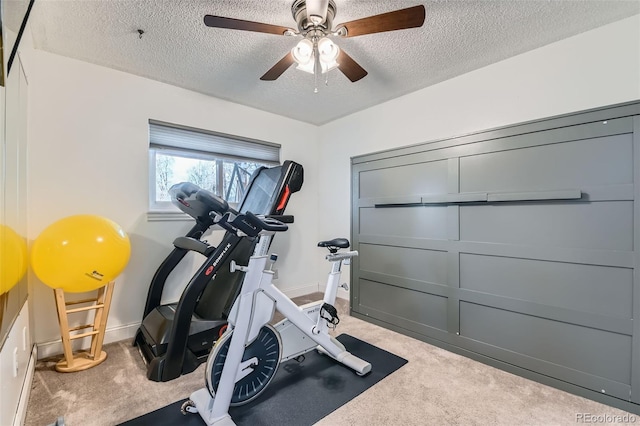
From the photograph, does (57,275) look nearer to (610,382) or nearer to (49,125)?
(49,125)

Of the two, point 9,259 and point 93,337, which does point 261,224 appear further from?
point 93,337

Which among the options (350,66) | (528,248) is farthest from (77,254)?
(528,248)

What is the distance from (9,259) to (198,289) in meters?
0.91

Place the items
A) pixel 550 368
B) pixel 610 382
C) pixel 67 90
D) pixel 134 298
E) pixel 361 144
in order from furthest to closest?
pixel 361 144, pixel 134 298, pixel 67 90, pixel 550 368, pixel 610 382

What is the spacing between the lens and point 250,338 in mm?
1603

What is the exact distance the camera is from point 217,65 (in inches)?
93.1

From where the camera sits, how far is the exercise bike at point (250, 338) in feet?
4.88

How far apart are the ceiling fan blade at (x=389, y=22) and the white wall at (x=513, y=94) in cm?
120

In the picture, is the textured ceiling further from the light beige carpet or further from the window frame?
the light beige carpet

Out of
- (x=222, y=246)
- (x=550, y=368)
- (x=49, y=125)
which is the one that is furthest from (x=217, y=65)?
(x=550, y=368)

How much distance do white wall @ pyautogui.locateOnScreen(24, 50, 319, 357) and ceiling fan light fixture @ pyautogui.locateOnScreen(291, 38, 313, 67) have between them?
1514 mm

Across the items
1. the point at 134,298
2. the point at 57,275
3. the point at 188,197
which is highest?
the point at 188,197

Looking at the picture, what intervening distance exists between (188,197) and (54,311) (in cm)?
147

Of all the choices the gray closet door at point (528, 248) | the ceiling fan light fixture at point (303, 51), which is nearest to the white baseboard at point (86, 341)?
the gray closet door at point (528, 248)
